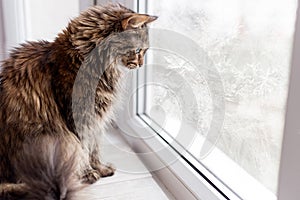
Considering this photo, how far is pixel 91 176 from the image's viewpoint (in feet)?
2.34

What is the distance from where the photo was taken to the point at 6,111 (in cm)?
62

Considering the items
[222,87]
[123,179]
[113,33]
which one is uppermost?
[113,33]

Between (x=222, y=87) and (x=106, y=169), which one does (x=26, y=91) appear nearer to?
(x=106, y=169)

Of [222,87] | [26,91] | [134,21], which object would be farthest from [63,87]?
[222,87]

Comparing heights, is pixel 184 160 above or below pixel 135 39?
below

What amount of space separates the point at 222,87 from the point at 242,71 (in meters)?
0.05

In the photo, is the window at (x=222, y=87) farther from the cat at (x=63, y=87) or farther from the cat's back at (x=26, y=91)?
the cat's back at (x=26, y=91)

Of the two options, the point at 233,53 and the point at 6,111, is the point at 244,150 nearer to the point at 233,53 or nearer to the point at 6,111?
the point at 233,53

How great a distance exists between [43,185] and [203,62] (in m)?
0.38

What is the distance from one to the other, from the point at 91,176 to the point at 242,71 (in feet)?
1.17

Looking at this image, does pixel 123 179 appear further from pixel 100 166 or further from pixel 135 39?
pixel 135 39

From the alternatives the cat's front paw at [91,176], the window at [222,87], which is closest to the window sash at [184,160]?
the window at [222,87]

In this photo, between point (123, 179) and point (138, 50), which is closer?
point (138, 50)

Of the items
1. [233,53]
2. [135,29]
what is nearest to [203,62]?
[233,53]
